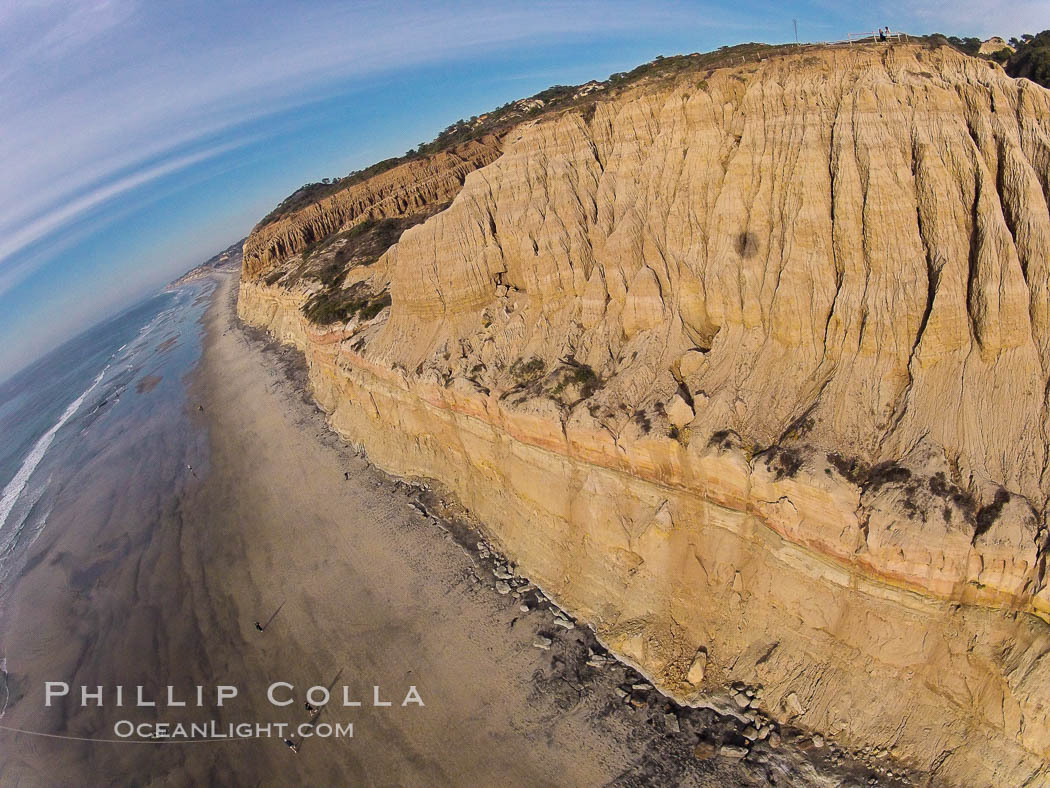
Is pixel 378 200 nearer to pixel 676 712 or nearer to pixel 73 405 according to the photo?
pixel 73 405

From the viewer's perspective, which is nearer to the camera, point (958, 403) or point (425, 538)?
point (958, 403)

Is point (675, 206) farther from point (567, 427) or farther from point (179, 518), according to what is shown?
point (179, 518)

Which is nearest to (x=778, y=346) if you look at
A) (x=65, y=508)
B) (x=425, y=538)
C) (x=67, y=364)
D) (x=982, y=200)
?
(x=982, y=200)

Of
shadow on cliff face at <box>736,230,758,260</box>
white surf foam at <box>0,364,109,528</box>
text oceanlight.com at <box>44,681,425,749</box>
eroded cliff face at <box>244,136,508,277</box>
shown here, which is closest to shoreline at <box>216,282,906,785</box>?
text oceanlight.com at <box>44,681,425,749</box>

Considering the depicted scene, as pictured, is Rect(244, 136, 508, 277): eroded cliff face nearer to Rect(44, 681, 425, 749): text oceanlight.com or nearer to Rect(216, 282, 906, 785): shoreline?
Rect(216, 282, 906, 785): shoreline

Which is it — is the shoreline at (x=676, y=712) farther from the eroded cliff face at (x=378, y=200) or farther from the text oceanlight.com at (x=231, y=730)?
the eroded cliff face at (x=378, y=200)

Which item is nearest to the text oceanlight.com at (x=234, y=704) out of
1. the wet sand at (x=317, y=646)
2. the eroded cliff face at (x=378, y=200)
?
the wet sand at (x=317, y=646)
